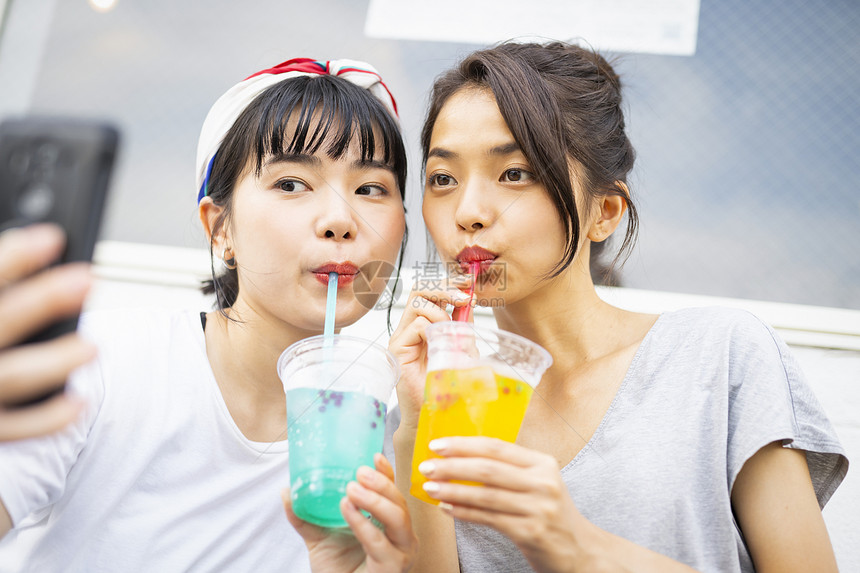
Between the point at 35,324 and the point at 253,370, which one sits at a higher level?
the point at 35,324

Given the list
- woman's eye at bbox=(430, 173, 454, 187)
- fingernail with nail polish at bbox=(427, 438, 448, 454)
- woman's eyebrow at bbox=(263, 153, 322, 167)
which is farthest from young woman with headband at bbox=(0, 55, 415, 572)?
fingernail with nail polish at bbox=(427, 438, 448, 454)

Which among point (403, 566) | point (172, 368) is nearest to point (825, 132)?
point (403, 566)

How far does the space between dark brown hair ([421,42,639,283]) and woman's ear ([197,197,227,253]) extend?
62 cm

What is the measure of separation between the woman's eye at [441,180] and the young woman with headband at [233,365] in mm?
117

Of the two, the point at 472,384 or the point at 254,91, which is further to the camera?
the point at 254,91

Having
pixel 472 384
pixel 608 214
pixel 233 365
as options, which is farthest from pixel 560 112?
pixel 233 365

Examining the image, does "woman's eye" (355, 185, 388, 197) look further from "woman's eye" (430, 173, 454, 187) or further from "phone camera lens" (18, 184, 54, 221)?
"phone camera lens" (18, 184, 54, 221)

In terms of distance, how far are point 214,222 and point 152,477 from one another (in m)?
0.69

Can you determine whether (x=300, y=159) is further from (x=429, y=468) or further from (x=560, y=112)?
(x=429, y=468)

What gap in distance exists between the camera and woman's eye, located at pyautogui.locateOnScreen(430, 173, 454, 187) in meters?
1.61

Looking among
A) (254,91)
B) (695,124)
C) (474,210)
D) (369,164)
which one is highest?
(695,124)

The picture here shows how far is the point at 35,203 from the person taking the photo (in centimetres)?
71

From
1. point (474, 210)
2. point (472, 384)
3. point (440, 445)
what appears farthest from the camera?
point (474, 210)

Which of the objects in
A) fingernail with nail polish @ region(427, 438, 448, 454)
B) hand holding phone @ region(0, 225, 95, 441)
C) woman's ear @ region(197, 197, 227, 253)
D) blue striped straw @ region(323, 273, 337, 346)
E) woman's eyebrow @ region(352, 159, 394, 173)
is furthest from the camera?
woman's ear @ region(197, 197, 227, 253)
